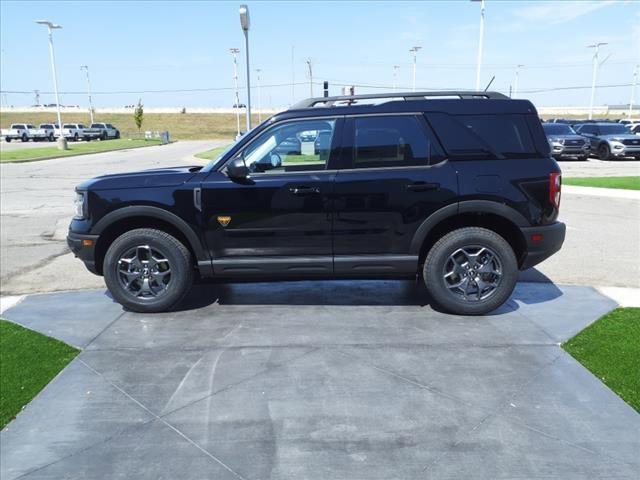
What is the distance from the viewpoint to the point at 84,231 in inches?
194

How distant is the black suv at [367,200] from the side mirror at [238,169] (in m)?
0.01

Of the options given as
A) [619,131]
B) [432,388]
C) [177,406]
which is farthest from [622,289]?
[619,131]

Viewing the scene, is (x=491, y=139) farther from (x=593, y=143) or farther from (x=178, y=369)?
(x=593, y=143)

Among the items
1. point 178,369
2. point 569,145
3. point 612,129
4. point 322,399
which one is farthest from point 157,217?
point 612,129

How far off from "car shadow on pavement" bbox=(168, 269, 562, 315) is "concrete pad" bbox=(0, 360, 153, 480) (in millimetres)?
1687

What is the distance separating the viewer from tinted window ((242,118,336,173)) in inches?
188

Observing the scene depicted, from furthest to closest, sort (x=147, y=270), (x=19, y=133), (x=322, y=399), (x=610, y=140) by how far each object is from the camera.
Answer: (x=19, y=133)
(x=610, y=140)
(x=147, y=270)
(x=322, y=399)

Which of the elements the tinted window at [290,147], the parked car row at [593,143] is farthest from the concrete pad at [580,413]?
the parked car row at [593,143]

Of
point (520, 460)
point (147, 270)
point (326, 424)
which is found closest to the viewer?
point (520, 460)

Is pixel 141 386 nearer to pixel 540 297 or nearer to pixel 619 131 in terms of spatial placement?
pixel 540 297

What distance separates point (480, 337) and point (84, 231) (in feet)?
12.5

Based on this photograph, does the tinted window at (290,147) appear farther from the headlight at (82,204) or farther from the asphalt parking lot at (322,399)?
the headlight at (82,204)

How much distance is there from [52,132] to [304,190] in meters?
57.7

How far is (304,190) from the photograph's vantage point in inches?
186
